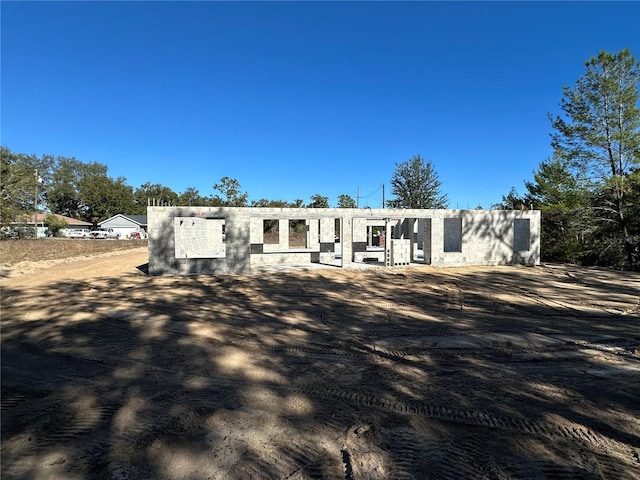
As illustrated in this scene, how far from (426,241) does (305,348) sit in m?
13.4

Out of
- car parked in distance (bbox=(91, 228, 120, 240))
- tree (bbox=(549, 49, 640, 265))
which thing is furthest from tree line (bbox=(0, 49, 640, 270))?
car parked in distance (bbox=(91, 228, 120, 240))

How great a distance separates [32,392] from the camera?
150 inches

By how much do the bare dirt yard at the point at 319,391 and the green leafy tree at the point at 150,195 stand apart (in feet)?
194

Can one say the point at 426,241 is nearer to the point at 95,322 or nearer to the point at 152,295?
the point at 152,295

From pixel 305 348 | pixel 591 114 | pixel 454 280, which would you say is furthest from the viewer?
pixel 591 114

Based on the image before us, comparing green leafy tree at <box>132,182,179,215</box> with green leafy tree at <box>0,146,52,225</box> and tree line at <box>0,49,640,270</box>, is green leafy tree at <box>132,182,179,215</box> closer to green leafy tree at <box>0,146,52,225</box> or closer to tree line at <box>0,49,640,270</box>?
green leafy tree at <box>0,146,52,225</box>

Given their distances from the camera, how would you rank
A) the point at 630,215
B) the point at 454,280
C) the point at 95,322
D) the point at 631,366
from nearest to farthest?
1. the point at 631,366
2. the point at 95,322
3. the point at 454,280
4. the point at 630,215

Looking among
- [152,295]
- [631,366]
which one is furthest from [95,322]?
[631,366]

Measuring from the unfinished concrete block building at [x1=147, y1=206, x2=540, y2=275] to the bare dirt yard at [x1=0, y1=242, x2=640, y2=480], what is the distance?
5526 millimetres

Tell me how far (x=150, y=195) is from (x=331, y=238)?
183 feet

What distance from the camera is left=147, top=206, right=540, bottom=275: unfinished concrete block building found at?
13.9 metres

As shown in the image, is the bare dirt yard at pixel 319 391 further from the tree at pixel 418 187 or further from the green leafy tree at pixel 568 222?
the tree at pixel 418 187

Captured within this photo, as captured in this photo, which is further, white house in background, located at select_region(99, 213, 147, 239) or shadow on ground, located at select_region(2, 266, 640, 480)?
white house in background, located at select_region(99, 213, 147, 239)

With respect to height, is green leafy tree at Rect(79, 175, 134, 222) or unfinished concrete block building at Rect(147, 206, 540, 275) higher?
green leafy tree at Rect(79, 175, 134, 222)
